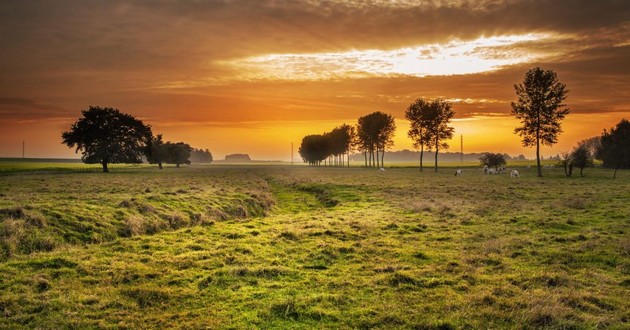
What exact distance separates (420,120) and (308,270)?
90.0 meters

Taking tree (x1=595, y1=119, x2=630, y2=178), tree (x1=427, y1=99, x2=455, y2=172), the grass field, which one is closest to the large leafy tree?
tree (x1=427, y1=99, x2=455, y2=172)

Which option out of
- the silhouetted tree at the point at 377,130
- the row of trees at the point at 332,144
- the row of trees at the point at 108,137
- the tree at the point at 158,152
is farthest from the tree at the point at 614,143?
the tree at the point at 158,152

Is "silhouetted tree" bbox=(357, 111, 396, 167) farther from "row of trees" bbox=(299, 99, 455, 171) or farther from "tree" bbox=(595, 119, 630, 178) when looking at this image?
"tree" bbox=(595, 119, 630, 178)

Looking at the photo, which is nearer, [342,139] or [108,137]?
[108,137]

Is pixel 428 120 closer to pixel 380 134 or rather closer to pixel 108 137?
pixel 380 134

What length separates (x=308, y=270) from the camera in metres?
12.6

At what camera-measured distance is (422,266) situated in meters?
12.8

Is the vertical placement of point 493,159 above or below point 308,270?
above

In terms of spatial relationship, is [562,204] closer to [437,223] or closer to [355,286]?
[437,223]

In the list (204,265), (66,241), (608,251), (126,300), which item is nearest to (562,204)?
(608,251)

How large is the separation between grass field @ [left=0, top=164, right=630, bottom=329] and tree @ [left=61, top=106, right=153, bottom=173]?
71826mm

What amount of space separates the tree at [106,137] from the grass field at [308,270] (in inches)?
2828

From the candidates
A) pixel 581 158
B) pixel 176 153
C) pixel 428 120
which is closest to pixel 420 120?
pixel 428 120

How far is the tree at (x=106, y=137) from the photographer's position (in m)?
83.5
